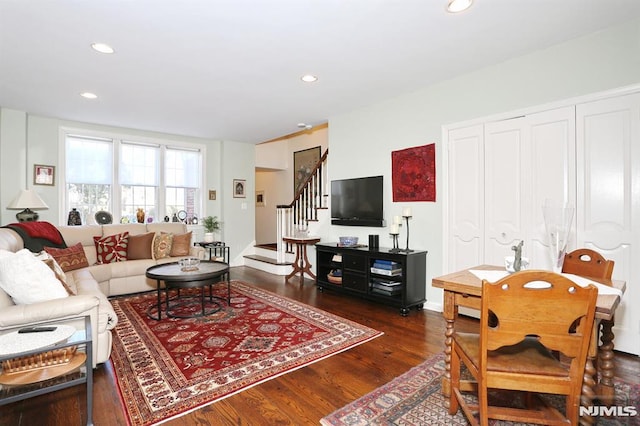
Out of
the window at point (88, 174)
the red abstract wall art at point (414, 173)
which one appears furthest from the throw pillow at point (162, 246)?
the red abstract wall art at point (414, 173)

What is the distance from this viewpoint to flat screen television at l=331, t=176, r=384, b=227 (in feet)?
14.2

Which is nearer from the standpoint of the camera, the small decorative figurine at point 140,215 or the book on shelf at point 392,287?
the book on shelf at point 392,287

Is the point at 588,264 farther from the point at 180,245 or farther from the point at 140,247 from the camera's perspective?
the point at 140,247

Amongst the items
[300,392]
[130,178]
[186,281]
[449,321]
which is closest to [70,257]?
[186,281]

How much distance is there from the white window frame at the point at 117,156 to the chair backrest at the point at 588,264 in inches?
238

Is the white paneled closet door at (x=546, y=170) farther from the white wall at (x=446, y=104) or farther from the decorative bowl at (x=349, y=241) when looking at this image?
the decorative bowl at (x=349, y=241)

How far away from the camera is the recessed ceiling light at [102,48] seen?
9.14ft

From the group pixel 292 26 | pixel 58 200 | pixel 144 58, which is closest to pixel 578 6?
pixel 292 26

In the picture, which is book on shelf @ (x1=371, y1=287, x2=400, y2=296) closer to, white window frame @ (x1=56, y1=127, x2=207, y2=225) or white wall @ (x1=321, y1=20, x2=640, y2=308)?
white wall @ (x1=321, y1=20, x2=640, y2=308)

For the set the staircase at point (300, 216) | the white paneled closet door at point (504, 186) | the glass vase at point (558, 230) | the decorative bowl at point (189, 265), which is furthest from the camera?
the staircase at point (300, 216)

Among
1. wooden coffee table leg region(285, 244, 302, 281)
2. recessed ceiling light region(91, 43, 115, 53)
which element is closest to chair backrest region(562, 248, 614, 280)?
wooden coffee table leg region(285, 244, 302, 281)

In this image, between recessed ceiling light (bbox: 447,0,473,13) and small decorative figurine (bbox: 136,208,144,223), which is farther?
small decorative figurine (bbox: 136,208,144,223)

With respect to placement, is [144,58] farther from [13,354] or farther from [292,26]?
[13,354]

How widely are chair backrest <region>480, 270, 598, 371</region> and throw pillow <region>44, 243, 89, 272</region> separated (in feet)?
14.5
